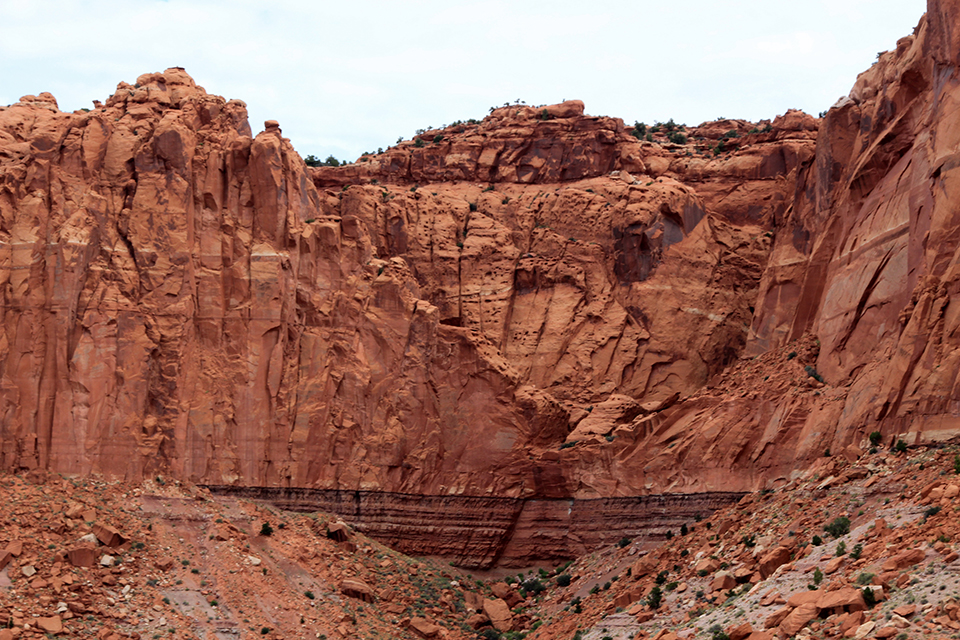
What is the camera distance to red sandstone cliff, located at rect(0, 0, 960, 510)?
166 feet

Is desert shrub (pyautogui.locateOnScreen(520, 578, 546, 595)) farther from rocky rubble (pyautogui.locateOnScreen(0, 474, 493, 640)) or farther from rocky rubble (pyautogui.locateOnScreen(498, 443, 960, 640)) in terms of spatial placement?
rocky rubble (pyautogui.locateOnScreen(0, 474, 493, 640))

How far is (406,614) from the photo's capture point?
49750 millimetres

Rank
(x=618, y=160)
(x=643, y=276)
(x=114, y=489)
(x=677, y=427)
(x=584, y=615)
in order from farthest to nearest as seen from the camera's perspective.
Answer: (x=618, y=160), (x=643, y=276), (x=677, y=427), (x=114, y=489), (x=584, y=615)

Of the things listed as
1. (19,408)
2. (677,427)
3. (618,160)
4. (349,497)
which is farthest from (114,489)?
(618,160)

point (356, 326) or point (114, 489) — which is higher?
point (356, 326)

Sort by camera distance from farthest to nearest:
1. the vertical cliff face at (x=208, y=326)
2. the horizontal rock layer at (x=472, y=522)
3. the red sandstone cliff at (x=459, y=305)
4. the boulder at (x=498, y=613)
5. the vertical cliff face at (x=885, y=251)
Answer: the horizontal rock layer at (x=472, y=522) < the vertical cliff face at (x=208, y=326) < the boulder at (x=498, y=613) < the red sandstone cliff at (x=459, y=305) < the vertical cliff face at (x=885, y=251)

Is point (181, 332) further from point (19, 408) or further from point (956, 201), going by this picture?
point (956, 201)

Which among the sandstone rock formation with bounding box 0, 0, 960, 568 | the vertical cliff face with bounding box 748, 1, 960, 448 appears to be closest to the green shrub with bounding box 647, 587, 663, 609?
the sandstone rock formation with bounding box 0, 0, 960, 568

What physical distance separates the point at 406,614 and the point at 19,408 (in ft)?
56.1

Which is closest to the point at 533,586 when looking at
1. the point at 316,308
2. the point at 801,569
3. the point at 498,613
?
the point at 498,613

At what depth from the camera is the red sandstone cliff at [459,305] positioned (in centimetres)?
5066

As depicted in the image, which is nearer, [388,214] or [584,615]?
[584,615]

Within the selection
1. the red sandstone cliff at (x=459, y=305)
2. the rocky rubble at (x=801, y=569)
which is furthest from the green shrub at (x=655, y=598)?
the red sandstone cliff at (x=459, y=305)

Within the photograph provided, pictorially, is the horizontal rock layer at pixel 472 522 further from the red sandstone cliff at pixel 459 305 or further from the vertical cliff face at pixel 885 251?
the vertical cliff face at pixel 885 251
